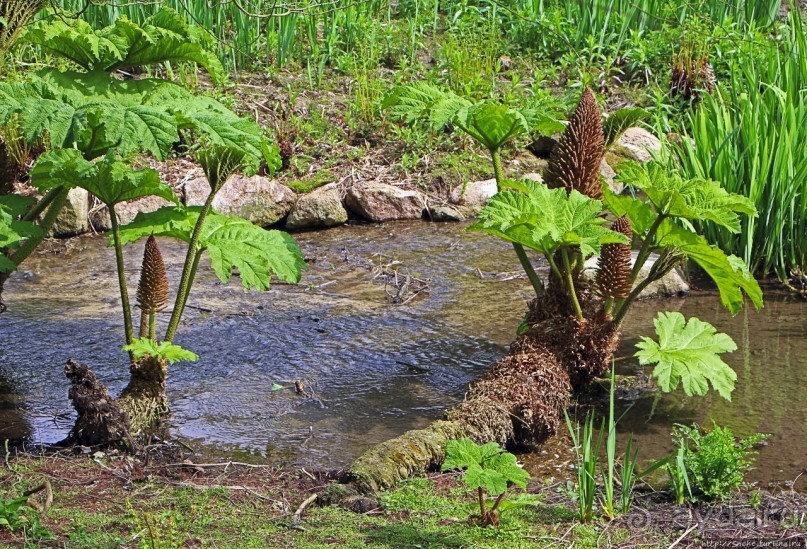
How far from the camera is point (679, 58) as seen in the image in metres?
9.91

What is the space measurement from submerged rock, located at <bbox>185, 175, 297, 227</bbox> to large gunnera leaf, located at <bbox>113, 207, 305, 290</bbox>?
13.0ft

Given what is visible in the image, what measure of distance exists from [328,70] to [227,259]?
23.4 ft

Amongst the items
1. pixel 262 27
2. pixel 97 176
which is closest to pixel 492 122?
pixel 97 176

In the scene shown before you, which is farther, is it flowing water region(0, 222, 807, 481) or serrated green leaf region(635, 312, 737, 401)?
flowing water region(0, 222, 807, 481)

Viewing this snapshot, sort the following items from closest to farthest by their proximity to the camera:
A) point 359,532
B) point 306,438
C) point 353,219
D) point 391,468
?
point 359,532
point 391,468
point 306,438
point 353,219

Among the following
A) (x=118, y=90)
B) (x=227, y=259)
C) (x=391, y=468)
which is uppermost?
(x=118, y=90)

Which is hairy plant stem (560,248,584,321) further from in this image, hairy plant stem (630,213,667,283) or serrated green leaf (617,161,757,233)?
serrated green leaf (617,161,757,233)

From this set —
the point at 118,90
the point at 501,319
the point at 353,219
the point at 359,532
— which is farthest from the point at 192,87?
the point at 359,532

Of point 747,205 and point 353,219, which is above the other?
point 747,205

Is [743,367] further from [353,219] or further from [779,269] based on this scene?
[353,219]

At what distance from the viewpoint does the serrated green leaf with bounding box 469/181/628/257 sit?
3.80 meters

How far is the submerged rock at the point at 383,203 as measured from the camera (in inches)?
319

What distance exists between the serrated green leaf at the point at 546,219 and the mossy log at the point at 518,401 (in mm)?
473

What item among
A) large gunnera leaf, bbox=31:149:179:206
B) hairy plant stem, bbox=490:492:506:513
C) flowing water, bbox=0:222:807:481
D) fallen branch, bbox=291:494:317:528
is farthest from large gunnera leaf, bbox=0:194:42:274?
hairy plant stem, bbox=490:492:506:513
